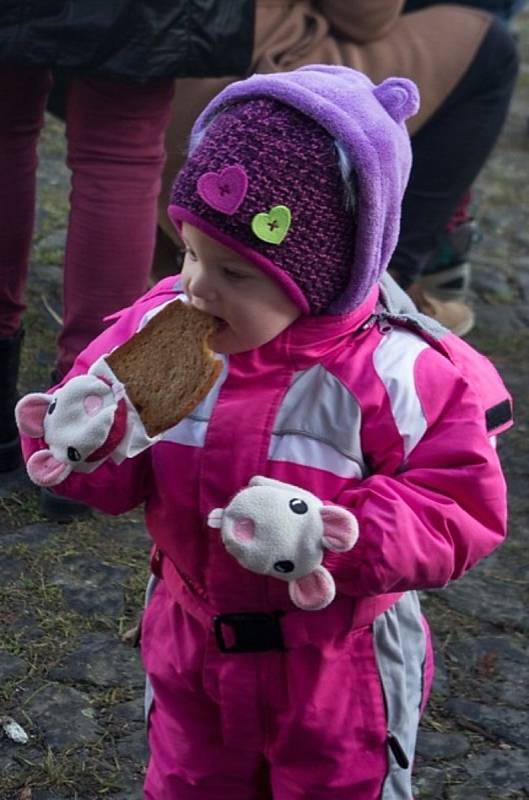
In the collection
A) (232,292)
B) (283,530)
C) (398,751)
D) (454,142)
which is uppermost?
(232,292)

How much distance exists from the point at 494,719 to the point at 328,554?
123 cm

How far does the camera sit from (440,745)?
2.72 m

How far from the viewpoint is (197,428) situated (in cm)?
193

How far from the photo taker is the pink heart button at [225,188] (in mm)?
1744

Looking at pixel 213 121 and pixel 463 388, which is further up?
pixel 213 121

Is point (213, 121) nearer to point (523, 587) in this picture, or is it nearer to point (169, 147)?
point (523, 587)

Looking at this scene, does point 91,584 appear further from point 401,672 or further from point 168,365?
point 168,365

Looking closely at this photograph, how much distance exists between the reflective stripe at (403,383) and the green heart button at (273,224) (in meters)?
0.23

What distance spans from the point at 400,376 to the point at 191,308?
288 millimetres

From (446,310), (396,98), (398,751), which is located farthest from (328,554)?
(446,310)

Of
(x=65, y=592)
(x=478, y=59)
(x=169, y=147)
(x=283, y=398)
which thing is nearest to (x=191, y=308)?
(x=283, y=398)

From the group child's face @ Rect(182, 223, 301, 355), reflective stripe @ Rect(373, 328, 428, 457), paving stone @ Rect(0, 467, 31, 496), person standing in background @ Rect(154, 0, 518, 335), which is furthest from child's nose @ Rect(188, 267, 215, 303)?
person standing in background @ Rect(154, 0, 518, 335)

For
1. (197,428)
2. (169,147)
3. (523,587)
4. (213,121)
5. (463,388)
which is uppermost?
(213,121)

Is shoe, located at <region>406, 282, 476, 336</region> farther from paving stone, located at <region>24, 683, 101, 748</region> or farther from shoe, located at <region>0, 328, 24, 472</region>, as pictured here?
paving stone, located at <region>24, 683, 101, 748</region>
